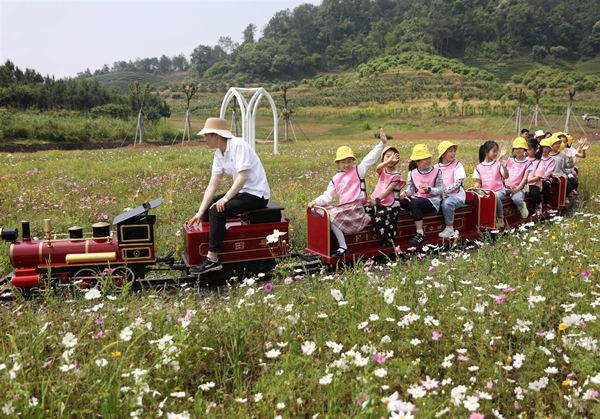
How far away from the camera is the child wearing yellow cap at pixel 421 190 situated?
6.43 m

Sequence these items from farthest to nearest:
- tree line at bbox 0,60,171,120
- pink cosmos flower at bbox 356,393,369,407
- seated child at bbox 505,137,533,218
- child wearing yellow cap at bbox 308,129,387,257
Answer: tree line at bbox 0,60,171,120 → seated child at bbox 505,137,533,218 → child wearing yellow cap at bbox 308,129,387,257 → pink cosmos flower at bbox 356,393,369,407

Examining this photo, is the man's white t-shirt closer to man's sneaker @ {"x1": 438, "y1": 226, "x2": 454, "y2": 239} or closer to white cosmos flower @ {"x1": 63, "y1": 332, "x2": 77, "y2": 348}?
white cosmos flower @ {"x1": 63, "y1": 332, "x2": 77, "y2": 348}

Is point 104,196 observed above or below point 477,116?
below

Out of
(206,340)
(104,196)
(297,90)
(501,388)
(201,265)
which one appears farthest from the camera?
(297,90)

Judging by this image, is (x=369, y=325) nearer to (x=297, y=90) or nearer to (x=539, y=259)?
(x=539, y=259)

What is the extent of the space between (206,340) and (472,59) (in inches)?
5007

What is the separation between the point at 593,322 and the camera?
3.27 metres

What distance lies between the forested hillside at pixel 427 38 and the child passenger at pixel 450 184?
3831 inches

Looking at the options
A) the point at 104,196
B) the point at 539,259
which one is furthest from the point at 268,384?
the point at 104,196

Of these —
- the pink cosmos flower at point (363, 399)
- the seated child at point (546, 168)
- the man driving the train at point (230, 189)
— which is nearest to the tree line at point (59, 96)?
the seated child at point (546, 168)

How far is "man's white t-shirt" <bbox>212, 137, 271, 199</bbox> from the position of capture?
5.21 m

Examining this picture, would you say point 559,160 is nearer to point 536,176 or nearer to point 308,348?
point 536,176

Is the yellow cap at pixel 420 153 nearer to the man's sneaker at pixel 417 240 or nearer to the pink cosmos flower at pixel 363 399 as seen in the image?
the man's sneaker at pixel 417 240

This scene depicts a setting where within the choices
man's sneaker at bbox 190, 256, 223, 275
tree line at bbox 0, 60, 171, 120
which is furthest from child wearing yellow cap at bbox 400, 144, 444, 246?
tree line at bbox 0, 60, 171, 120
